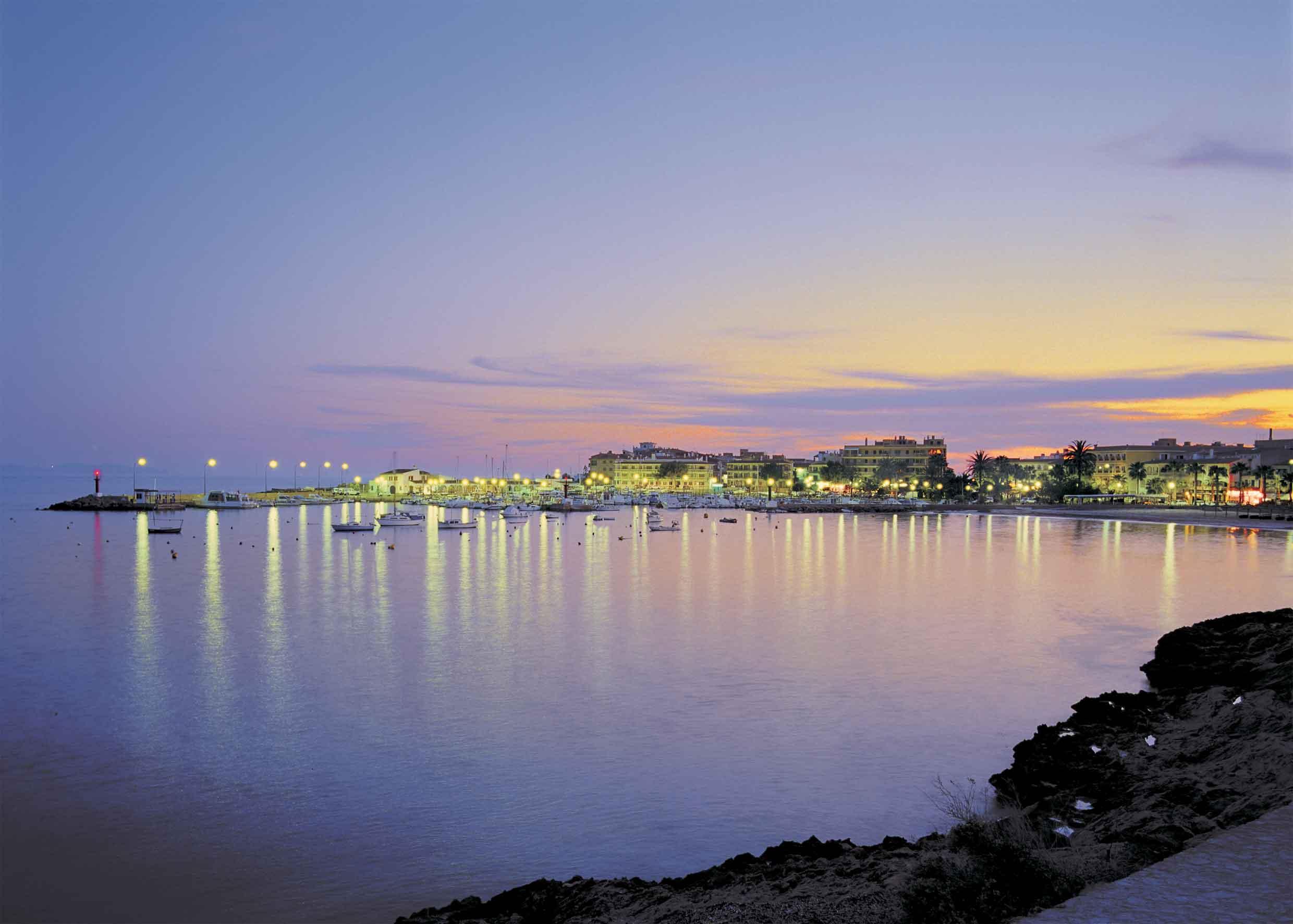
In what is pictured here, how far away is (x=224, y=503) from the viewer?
293 feet

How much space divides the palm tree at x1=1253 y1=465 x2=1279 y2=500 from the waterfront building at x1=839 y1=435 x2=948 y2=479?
43.3 metres

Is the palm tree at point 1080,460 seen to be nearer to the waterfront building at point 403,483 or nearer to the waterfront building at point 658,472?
the waterfront building at point 658,472

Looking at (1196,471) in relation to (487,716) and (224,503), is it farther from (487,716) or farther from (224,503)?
(487,716)

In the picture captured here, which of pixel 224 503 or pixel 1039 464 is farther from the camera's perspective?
pixel 1039 464

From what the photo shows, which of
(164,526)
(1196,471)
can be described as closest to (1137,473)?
(1196,471)

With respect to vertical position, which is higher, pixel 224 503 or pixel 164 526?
pixel 224 503

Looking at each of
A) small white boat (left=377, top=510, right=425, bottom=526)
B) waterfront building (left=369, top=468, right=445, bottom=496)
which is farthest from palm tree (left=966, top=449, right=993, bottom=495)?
waterfront building (left=369, top=468, right=445, bottom=496)

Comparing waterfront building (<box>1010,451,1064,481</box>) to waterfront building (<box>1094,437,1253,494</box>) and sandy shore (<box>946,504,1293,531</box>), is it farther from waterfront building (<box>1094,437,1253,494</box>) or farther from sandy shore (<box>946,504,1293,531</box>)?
sandy shore (<box>946,504,1293,531</box>)

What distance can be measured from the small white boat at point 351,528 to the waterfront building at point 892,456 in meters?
86.2

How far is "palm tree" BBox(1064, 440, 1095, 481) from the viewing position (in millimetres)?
88500

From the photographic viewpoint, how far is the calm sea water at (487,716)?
7242mm

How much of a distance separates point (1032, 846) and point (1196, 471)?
113m

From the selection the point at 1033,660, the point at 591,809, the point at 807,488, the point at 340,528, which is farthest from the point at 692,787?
the point at 807,488

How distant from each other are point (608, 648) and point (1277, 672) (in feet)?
34.3
